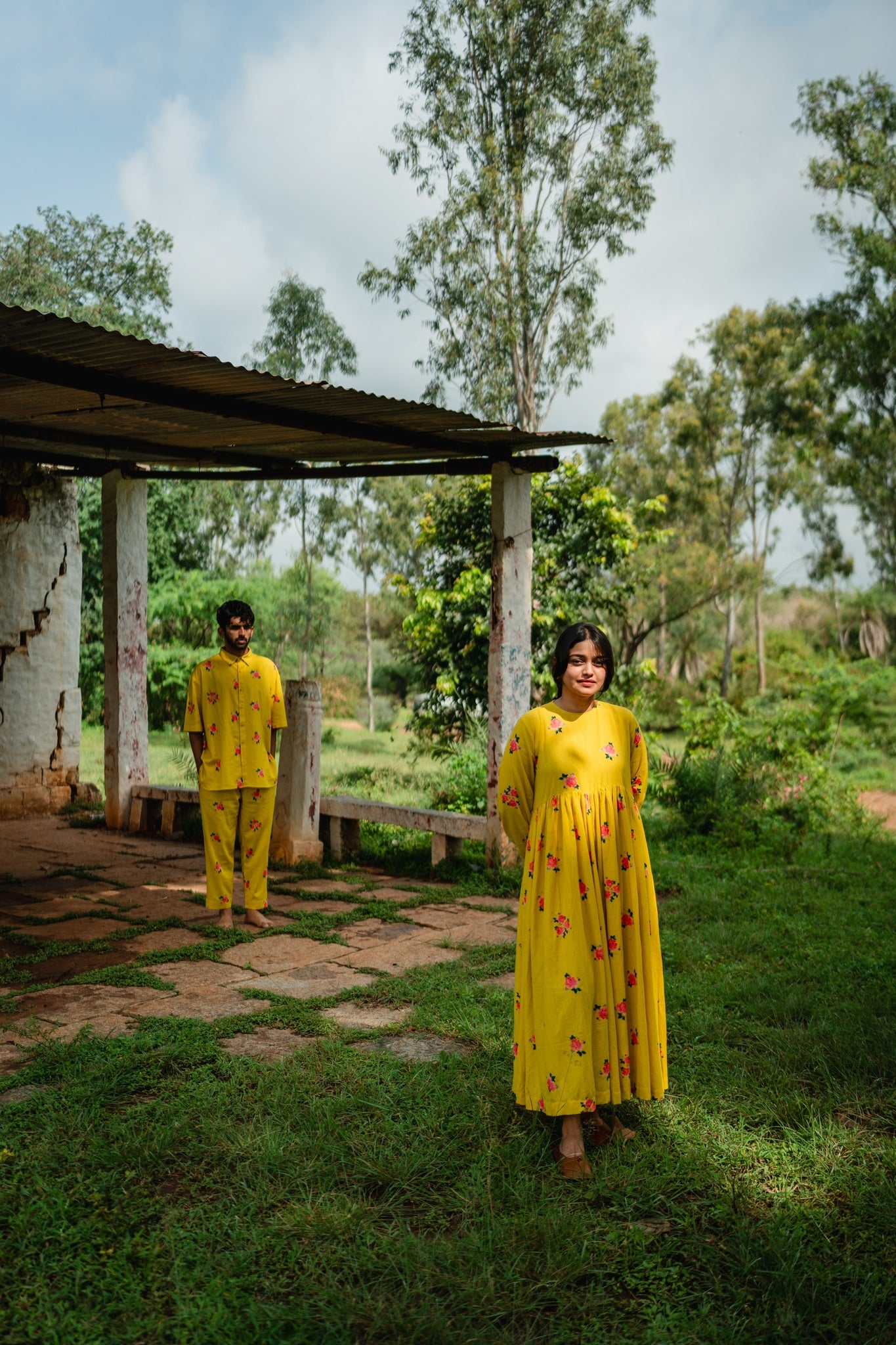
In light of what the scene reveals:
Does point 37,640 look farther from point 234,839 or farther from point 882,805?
point 882,805

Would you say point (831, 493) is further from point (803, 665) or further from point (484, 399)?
point (803, 665)

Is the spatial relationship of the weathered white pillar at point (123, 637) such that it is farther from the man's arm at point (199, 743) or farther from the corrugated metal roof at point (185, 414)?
the man's arm at point (199, 743)

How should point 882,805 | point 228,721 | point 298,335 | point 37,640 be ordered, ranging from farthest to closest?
point 298,335 → point 882,805 → point 37,640 → point 228,721

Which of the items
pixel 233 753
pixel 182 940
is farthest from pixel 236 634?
pixel 182 940

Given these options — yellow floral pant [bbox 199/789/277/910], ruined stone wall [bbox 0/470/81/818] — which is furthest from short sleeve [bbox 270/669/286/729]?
ruined stone wall [bbox 0/470/81/818]

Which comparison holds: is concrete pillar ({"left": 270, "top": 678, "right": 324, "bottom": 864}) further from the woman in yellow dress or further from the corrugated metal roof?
the woman in yellow dress

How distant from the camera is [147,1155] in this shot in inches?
115

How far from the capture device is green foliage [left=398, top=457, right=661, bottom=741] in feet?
35.2

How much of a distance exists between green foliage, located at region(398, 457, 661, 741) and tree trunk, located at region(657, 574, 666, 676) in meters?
15.4

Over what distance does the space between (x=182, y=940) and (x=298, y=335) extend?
18876 mm

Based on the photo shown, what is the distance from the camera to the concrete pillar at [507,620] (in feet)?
22.9

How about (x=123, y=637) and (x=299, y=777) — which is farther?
(x=123, y=637)

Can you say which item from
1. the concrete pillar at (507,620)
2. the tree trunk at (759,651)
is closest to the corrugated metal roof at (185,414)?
the concrete pillar at (507,620)

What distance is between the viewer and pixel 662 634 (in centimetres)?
3325
